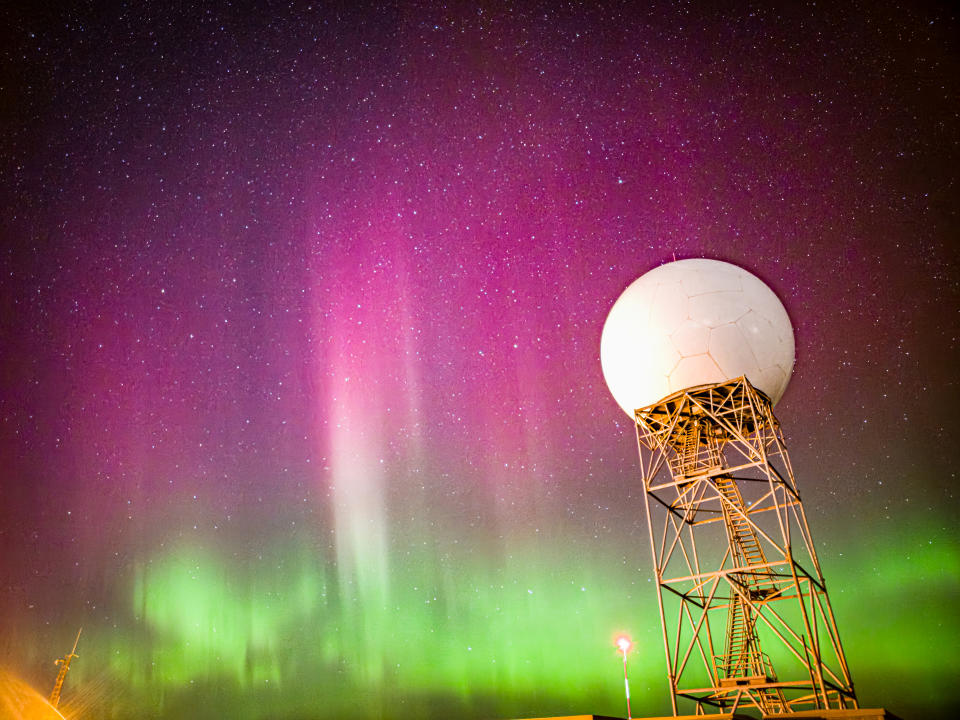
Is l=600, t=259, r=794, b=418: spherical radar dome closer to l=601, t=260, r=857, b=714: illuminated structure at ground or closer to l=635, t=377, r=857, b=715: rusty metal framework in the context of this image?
l=601, t=260, r=857, b=714: illuminated structure at ground

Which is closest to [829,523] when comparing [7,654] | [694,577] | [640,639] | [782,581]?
[782,581]

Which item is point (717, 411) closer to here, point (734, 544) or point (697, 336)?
point (697, 336)

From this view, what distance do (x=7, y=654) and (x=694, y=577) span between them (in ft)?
66.9

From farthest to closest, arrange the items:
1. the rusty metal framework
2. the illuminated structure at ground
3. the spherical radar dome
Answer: the spherical radar dome → the illuminated structure at ground → the rusty metal framework

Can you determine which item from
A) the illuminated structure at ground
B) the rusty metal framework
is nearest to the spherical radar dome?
the illuminated structure at ground

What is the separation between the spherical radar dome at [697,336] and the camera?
15.1 m

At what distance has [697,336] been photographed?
49.8ft

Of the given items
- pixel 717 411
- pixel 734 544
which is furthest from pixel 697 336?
pixel 734 544

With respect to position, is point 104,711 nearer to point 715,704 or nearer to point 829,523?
point 715,704

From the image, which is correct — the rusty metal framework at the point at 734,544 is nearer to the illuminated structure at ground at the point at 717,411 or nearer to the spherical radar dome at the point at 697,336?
the illuminated structure at ground at the point at 717,411

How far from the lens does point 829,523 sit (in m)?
19.8

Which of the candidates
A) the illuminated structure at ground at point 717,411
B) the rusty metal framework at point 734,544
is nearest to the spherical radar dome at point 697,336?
the illuminated structure at ground at point 717,411

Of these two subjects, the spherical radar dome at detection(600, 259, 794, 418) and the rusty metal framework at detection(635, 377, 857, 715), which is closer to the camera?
the rusty metal framework at detection(635, 377, 857, 715)

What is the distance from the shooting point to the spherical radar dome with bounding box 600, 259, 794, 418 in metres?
15.1
